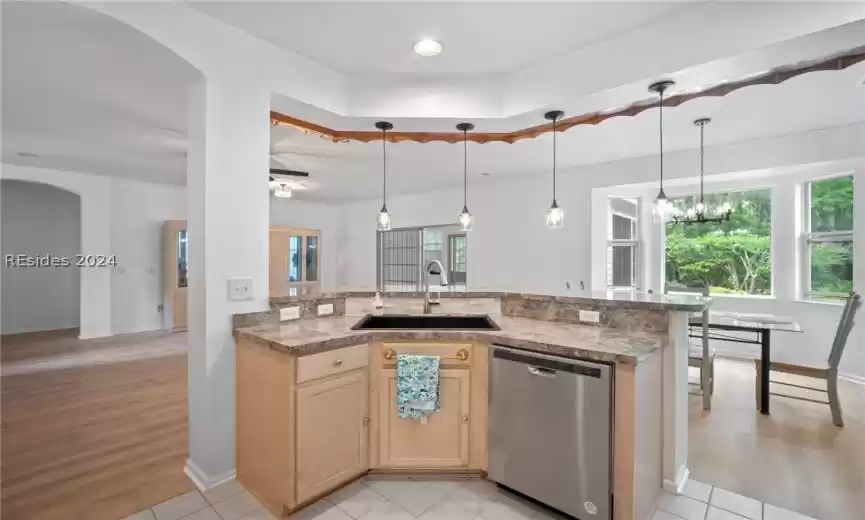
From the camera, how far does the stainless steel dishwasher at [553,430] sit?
1.78 meters

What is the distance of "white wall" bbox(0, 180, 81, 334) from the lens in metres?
6.30

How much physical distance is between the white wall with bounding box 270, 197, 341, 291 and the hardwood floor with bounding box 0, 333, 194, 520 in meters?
3.64

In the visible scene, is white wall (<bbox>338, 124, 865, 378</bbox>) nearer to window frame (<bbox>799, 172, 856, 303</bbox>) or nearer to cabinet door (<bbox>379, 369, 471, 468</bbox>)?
window frame (<bbox>799, 172, 856, 303</bbox>)

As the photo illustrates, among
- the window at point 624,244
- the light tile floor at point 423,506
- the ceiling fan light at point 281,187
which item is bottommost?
the light tile floor at point 423,506

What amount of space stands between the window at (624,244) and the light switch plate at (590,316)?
11.4ft

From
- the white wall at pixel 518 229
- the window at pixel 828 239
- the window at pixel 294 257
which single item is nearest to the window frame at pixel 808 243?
the window at pixel 828 239

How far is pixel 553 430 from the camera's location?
190 centimetres

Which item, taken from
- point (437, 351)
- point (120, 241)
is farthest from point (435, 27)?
point (120, 241)

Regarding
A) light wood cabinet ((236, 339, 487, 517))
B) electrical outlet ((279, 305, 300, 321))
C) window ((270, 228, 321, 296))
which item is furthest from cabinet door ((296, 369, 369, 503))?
window ((270, 228, 321, 296))

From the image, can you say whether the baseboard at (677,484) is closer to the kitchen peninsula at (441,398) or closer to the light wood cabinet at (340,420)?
the kitchen peninsula at (441,398)

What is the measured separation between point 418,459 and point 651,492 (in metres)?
1.17

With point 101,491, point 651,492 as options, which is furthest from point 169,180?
point 651,492

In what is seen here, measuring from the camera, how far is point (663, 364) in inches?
84.1

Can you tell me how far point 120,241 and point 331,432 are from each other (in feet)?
19.7
